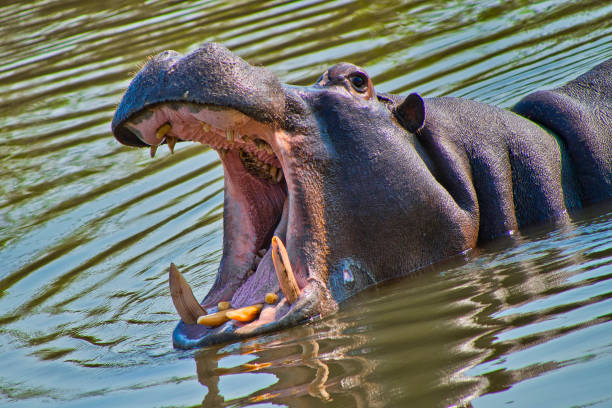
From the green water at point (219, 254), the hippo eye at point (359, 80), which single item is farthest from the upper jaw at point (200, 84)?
the green water at point (219, 254)

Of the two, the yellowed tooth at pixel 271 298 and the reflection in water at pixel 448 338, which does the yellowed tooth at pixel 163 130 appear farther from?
the reflection in water at pixel 448 338

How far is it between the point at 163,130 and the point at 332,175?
2.80 feet

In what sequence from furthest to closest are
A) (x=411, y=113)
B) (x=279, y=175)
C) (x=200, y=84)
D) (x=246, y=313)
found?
(x=411, y=113), (x=279, y=175), (x=246, y=313), (x=200, y=84)

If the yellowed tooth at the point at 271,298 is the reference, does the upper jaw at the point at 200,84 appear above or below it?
→ above

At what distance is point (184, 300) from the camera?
13.1ft

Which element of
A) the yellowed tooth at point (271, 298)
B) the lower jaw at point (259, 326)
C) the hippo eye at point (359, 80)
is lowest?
the lower jaw at point (259, 326)

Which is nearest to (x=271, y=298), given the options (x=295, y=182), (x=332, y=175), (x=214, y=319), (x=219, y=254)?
(x=214, y=319)

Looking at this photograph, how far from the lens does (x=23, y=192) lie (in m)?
8.38

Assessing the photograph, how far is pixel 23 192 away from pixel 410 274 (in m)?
5.16

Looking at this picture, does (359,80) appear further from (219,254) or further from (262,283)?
(219,254)

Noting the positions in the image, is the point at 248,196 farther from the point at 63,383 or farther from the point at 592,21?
the point at 592,21

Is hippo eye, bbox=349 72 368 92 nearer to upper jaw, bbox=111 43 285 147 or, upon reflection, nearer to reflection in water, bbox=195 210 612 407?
upper jaw, bbox=111 43 285 147

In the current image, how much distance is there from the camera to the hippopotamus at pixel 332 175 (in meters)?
3.82

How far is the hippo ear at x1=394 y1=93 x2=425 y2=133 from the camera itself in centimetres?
454
